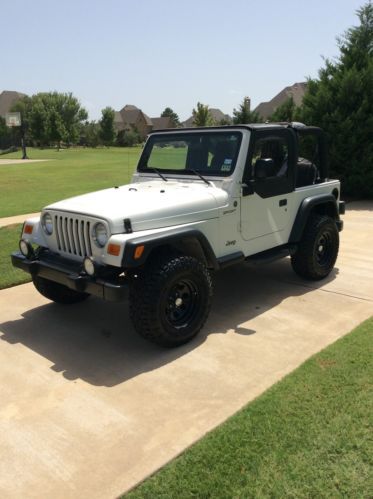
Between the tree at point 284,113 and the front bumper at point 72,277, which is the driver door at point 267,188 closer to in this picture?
the front bumper at point 72,277

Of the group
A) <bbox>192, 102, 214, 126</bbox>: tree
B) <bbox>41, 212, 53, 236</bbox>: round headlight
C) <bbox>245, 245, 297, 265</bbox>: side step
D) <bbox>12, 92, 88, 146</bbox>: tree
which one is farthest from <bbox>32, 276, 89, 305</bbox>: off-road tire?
<bbox>12, 92, 88, 146</bbox>: tree

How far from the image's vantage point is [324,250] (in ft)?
18.5

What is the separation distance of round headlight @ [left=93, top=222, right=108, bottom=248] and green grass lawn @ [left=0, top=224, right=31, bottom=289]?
93.9 inches

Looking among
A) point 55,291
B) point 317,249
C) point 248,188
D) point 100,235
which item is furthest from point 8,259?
point 317,249

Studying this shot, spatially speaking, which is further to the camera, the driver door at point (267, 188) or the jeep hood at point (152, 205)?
the driver door at point (267, 188)

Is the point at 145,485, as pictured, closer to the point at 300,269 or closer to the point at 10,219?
the point at 300,269

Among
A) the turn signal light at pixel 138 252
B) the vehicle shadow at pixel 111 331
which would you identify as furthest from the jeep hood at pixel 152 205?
the vehicle shadow at pixel 111 331

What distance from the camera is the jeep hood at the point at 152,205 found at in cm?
367

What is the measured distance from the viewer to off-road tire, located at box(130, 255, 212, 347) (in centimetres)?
359

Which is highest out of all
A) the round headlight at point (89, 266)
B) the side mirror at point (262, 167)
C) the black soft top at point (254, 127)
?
the black soft top at point (254, 127)

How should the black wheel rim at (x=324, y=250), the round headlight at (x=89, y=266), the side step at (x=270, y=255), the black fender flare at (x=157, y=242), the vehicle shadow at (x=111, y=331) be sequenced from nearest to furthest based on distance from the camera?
the black fender flare at (x=157, y=242), the round headlight at (x=89, y=266), the vehicle shadow at (x=111, y=331), the side step at (x=270, y=255), the black wheel rim at (x=324, y=250)

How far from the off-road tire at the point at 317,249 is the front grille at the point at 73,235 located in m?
2.56

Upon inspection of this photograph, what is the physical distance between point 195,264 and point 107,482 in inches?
73.1

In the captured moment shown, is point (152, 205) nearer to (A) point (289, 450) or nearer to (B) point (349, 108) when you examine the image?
(A) point (289, 450)
